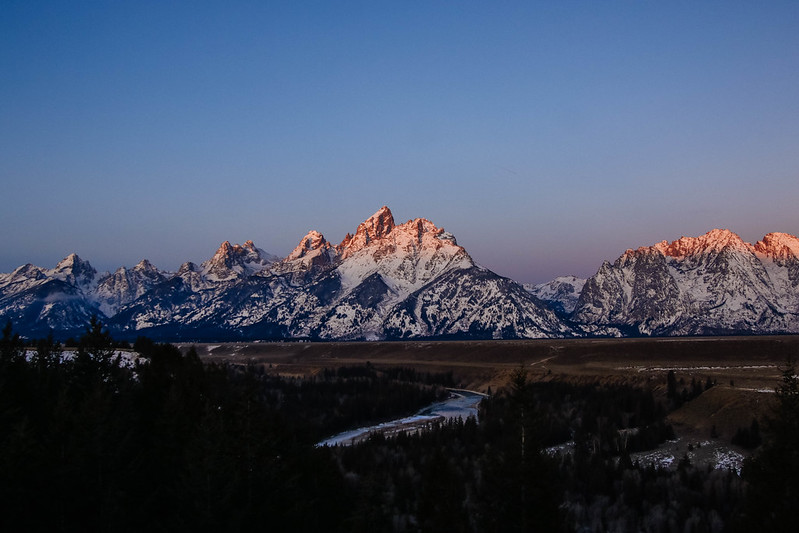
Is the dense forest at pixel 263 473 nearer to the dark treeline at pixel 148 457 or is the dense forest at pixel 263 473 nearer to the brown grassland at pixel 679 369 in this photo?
the dark treeline at pixel 148 457

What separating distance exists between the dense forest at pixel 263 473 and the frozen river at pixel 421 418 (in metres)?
25.7

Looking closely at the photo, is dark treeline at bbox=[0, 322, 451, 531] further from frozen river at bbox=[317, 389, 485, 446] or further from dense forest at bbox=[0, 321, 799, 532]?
frozen river at bbox=[317, 389, 485, 446]

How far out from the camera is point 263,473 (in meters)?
40.3

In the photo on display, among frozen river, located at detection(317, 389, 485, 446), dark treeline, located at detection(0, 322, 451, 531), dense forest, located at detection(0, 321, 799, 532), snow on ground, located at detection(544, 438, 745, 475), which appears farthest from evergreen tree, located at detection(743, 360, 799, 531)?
frozen river, located at detection(317, 389, 485, 446)

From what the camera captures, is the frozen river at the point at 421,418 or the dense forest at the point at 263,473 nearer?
the dense forest at the point at 263,473

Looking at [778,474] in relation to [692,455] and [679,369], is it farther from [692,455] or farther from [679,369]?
[679,369]

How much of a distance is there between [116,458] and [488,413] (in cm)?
7303

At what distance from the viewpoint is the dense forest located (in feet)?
105

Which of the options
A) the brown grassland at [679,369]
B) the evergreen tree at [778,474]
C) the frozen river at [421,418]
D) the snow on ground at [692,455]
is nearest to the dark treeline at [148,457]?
the evergreen tree at [778,474]

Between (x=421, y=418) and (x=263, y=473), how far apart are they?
77.4m

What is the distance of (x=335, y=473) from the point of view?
53.7 m

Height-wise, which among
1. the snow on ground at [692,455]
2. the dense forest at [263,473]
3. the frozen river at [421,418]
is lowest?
the frozen river at [421,418]

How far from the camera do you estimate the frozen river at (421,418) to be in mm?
100500

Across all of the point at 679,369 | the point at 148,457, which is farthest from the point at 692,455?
the point at 679,369
